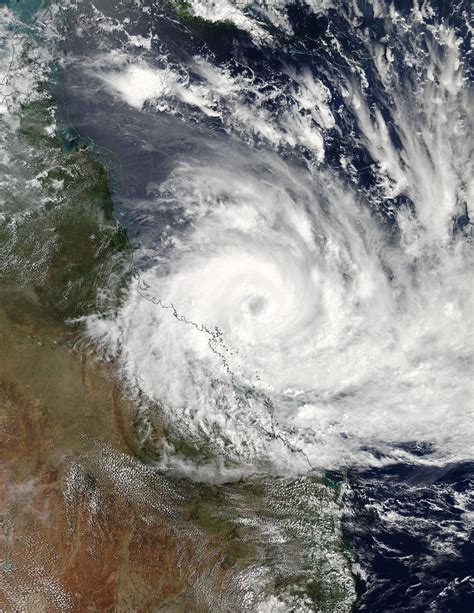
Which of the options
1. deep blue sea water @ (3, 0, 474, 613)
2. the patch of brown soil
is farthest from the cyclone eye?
the patch of brown soil

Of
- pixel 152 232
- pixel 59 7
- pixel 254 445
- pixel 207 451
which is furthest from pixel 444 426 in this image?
pixel 59 7

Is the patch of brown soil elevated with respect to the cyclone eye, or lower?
lower

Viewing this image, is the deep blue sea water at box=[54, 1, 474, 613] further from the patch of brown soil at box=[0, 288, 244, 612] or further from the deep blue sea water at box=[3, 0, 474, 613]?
the patch of brown soil at box=[0, 288, 244, 612]

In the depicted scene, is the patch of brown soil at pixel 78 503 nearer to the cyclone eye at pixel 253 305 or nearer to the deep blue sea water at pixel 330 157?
the deep blue sea water at pixel 330 157

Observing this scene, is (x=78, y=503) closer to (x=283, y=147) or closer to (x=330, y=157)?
(x=283, y=147)

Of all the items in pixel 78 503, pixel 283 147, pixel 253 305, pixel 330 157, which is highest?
pixel 283 147

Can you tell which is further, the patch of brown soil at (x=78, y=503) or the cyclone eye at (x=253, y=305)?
the cyclone eye at (x=253, y=305)

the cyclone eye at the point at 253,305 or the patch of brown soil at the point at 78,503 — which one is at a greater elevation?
the cyclone eye at the point at 253,305

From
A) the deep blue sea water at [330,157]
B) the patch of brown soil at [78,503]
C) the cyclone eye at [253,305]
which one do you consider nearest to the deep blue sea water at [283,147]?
the deep blue sea water at [330,157]

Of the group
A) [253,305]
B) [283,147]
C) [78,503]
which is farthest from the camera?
[283,147]

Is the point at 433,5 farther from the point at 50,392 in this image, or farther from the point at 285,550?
the point at 285,550

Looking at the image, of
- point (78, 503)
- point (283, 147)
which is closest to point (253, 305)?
point (283, 147)
